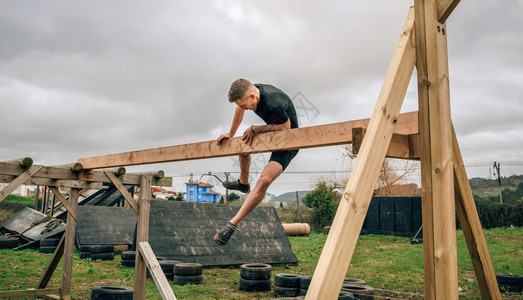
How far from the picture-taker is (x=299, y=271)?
1020 cm

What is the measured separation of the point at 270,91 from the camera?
3.62 m

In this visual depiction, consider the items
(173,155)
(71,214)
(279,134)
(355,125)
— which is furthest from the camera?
(71,214)

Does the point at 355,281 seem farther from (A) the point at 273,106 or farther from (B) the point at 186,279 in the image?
(A) the point at 273,106

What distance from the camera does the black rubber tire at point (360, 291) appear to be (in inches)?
224

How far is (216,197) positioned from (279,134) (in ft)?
98.4

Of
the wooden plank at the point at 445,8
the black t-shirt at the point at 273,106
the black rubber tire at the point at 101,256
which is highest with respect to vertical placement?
the wooden plank at the point at 445,8

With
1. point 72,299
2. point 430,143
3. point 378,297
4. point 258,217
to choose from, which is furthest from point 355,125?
point 258,217

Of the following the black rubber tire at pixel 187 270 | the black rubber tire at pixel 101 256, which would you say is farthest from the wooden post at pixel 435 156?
the black rubber tire at pixel 101 256

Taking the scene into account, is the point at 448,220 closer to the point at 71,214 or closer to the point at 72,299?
the point at 71,214

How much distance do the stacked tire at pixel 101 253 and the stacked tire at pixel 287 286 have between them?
6321 mm

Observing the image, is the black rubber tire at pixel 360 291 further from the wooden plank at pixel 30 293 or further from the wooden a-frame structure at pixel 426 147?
the wooden plank at pixel 30 293

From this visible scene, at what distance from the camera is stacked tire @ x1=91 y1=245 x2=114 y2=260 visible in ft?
37.5

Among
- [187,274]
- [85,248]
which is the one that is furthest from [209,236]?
[85,248]

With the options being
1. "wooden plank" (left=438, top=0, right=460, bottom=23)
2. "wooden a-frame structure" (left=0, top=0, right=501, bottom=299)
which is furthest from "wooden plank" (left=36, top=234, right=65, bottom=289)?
"wooden plank" (left=438, top=0, right=460, bottom=23)
